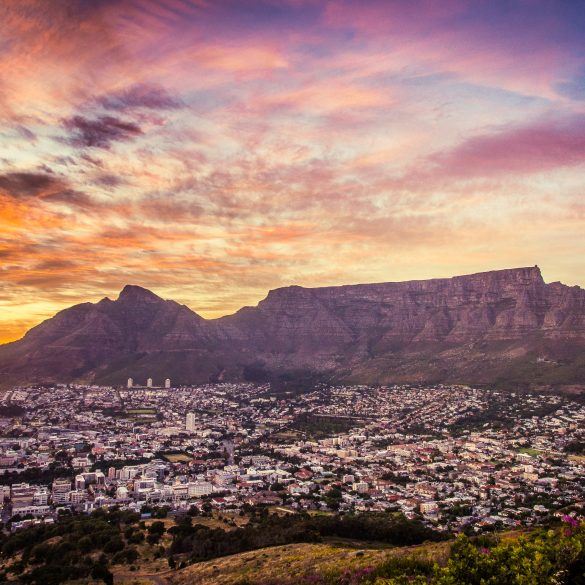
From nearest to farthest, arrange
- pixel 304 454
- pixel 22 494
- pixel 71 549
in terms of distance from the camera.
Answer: pixel 71 549 → pixel 22 494 → pixel 304 454

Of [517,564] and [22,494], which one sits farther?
[22,494]

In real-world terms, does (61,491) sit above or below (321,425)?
above

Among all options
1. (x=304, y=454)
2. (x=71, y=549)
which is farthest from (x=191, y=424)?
(x=71, y=549)

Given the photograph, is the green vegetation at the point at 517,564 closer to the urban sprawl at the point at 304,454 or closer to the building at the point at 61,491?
the urban sprawl at the point at 304,454

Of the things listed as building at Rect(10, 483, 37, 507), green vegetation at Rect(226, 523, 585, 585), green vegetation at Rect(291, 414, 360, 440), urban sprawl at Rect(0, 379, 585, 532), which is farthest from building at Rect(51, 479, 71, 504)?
green vegetation at Rect(226, 523, 585, 585)

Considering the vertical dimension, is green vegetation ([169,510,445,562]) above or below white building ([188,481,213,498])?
above

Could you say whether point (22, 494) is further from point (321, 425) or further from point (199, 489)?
point (321, 425)

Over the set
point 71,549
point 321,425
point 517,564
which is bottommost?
point 321,425

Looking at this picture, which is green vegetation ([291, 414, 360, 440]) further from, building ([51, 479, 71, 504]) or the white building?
building ([51, 479, 71, 504])
